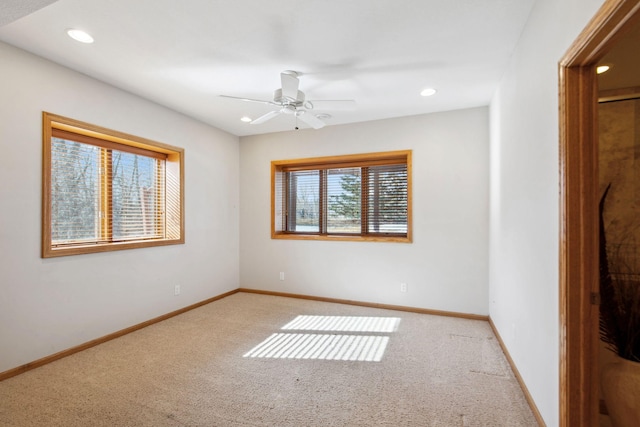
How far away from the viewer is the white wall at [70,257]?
2320mm

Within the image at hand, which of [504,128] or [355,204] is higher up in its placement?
[504,128]

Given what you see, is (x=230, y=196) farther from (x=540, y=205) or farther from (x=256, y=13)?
(x=540, y=205)

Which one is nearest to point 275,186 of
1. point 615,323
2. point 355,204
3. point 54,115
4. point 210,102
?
point 355,204

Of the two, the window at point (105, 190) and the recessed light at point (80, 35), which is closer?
the recessed light at point (80, 35)

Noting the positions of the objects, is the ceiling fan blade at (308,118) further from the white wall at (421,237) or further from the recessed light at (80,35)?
the recessed light at (80,35)

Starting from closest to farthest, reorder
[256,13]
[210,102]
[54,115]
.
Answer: [256,13], [54,115], [210,102]

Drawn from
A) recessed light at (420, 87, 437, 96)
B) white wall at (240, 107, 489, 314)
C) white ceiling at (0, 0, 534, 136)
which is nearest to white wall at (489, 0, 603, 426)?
white ceiling at (0, 0, 534, 136)

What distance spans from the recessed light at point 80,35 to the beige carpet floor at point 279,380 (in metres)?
2.54

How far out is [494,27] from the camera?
2068mm

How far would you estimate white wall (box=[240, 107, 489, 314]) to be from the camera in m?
3.61

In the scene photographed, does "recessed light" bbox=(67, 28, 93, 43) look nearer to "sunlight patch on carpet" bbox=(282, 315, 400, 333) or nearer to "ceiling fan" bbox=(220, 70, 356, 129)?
"ceiling fan" bbox=(220, 70, 356, 129)

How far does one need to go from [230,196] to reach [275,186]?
735mm

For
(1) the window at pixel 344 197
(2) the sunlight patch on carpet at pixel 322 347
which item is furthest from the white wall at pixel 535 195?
(1) the window at pixel 344 197

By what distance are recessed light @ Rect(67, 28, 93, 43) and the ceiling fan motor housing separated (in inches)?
54.6
